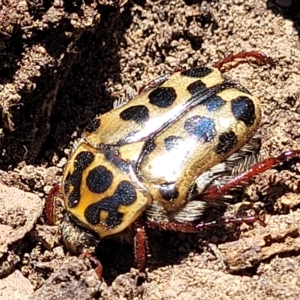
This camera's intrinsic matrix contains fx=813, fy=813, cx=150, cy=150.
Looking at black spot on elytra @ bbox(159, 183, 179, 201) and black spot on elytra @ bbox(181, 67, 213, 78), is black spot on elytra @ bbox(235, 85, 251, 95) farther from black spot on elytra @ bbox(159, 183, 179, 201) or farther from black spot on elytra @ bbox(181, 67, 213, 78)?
black spot on elytra @ bbox(159, 183, 179, 201)

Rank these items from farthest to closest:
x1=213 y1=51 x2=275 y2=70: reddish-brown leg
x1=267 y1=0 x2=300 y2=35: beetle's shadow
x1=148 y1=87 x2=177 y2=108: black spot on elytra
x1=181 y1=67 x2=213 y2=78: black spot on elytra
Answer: x1=267 y1=0 x2=300 y2=35: beetle's shadow
x1=213 y1=51 x2=275 y2=70: reddish-brown leg
x1=181 y1=67 x2=213 y2=78: black spot on elytra
x1=148 y1=87 x2=177 y2=108: black spot on elytra

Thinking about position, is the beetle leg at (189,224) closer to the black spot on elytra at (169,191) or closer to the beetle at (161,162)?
the beetle at (161,162)

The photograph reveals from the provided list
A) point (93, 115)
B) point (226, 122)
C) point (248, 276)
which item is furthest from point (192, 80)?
point (248, 276)

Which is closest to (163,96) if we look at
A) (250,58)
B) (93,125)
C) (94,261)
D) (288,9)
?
(93,125)

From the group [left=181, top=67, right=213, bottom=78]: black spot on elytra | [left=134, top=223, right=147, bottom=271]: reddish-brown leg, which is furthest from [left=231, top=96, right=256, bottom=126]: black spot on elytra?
[left=134, top=223, right=147, bottom=271]: reddish-brown leg

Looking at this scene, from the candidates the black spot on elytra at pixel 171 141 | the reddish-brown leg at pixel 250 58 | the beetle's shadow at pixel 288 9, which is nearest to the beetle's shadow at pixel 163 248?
the black spot on elytra at pixel 171 141

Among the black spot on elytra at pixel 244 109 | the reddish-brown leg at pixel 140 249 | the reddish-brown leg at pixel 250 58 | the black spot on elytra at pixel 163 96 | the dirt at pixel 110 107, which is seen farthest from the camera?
the reddish-brown leg at pixel 250 58

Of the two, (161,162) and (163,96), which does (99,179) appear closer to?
(161,162)
